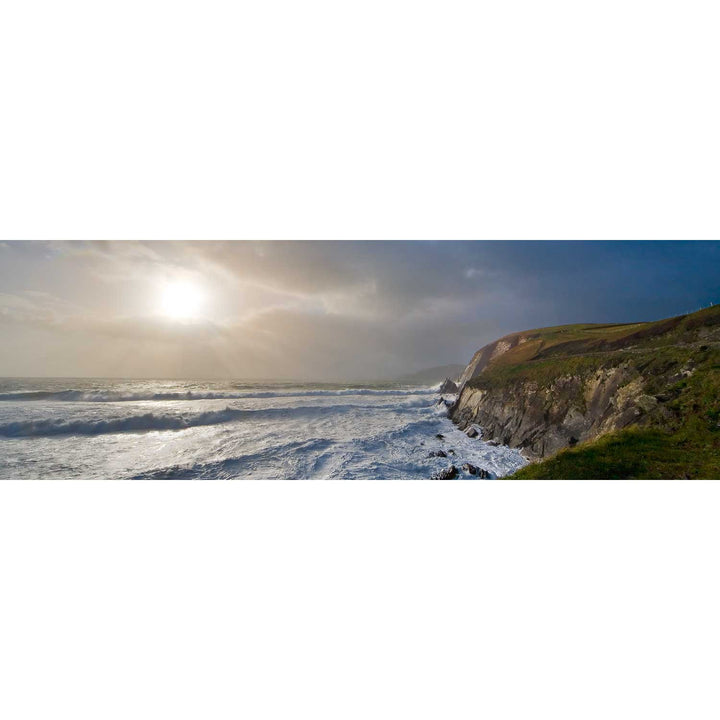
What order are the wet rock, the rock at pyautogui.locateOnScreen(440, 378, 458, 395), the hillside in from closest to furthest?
the hillside < the wet rock < the rock at pyautogui.locateOnScreen(440, 378, 458, 395)

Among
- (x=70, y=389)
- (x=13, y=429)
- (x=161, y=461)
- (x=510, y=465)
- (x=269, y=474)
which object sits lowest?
(x=510, y=465)

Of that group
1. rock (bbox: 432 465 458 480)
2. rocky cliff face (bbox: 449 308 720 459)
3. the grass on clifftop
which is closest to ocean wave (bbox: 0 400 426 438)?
rock (bbox: 432 465 458 480)

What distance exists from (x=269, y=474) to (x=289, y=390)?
199 inches

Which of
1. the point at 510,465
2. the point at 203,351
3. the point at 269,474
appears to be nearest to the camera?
the point at 269,474

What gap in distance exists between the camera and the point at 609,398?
5.26 meters

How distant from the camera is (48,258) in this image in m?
4.66

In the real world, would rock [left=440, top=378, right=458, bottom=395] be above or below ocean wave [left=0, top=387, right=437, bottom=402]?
below

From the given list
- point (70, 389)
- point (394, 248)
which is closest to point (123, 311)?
point (70, 389)

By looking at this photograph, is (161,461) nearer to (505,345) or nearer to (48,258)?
(48,258)

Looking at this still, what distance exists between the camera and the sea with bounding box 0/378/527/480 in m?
4.56

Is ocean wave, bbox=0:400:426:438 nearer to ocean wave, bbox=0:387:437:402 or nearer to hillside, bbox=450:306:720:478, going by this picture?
ocean wave, bbox=0:387:437:402

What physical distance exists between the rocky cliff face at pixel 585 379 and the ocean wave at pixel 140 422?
555cm

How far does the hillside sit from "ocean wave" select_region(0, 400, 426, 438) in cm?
569

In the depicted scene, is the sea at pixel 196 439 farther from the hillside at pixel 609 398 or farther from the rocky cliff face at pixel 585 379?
the hillside at pixel 609 398
